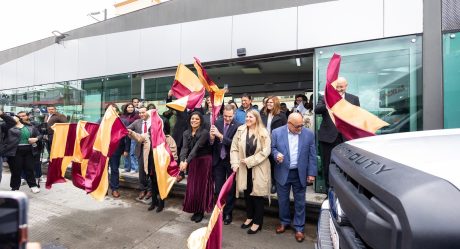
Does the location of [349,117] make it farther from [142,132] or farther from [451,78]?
[142,132]

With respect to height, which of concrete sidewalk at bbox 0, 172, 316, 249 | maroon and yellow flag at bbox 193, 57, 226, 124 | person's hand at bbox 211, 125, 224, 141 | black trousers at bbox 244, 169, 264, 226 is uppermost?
maroon and yellow flag at bbox 193, 57, 226, 124

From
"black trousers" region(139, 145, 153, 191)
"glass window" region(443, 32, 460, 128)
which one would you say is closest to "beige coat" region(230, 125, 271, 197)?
"black trousers" region(139, 145, 153, 191)

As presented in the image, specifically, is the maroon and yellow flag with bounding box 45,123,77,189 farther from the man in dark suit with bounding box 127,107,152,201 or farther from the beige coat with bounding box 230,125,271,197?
the beige coat with bounding box 230,125,271,197

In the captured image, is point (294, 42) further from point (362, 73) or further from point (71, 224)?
point (71, 224)

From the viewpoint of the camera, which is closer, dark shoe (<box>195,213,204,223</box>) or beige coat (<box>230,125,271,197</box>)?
beige coat (<box>230,125,271,197</box>)

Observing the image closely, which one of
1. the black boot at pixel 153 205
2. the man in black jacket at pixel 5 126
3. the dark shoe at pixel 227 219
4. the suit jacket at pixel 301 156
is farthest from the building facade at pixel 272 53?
the black boot at pixel 153 205

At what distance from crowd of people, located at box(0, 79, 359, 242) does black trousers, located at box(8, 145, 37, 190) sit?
2 centimetres

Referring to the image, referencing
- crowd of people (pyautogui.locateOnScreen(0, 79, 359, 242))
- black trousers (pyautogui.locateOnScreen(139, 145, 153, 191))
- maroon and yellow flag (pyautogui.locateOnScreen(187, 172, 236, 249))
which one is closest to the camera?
maroon and yellow flag (pyautogui.locateOnScreen(187, 172, 236, 249))

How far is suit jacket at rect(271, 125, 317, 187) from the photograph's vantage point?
398 centimetres

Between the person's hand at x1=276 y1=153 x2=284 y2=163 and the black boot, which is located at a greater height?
the person's hand at x1=276 y1=153 x2=284 y2=163

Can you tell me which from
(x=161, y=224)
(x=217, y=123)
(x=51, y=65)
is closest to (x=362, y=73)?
(x=217, y=123)

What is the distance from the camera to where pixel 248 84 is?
1030 centimetres

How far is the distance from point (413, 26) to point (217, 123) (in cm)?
373

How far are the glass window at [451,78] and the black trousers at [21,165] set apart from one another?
811cm
